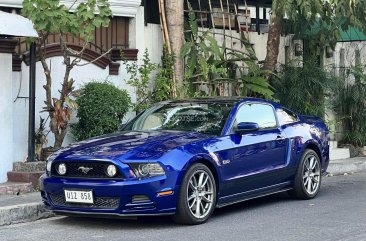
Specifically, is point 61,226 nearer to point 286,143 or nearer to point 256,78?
point 286,143

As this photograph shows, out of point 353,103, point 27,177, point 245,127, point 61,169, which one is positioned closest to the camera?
point 61,169

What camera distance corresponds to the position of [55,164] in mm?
8062

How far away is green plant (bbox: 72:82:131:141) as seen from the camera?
→ 1136 cm

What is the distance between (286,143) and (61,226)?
10.6ft

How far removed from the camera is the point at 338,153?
1523 cm

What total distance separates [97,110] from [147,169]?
12.9 feet

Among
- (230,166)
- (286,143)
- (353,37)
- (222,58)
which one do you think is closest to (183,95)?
(222,58)

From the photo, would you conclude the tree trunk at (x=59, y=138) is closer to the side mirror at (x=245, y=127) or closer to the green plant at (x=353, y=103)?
the side mirror at (x=245, y=127)

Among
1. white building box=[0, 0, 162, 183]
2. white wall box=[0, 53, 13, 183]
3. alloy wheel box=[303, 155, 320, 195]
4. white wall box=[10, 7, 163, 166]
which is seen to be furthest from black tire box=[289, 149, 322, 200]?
white wall box=[0, 53, 13, 183]

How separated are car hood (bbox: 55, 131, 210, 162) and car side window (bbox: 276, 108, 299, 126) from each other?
1732 mm

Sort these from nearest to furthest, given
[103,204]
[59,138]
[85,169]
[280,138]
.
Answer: [103,204], [85,169], [280,138], [59,138]

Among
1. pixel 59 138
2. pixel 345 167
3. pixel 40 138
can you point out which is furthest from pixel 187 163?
pixel 345 167

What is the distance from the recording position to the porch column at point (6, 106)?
34.2 feet

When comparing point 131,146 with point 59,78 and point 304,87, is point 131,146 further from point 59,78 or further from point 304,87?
point 304,87
